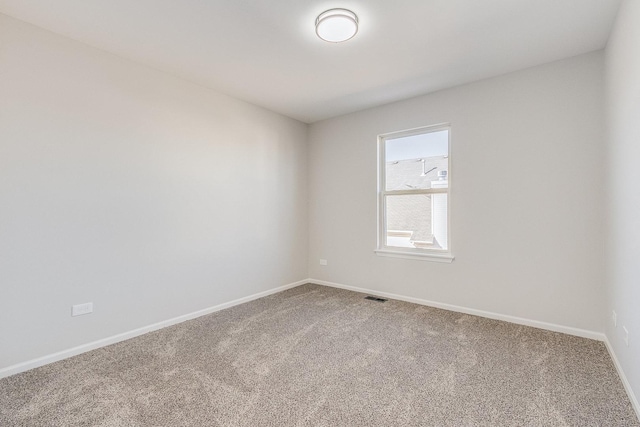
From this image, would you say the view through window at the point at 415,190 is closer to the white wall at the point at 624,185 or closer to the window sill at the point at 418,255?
the window sill at the point at 418,255

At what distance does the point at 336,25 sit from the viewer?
221 centimetres

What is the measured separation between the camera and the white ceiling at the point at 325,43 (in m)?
2.08

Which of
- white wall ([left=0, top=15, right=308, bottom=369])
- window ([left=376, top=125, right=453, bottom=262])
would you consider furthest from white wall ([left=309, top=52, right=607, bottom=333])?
white wall ([left=0, top=15, right=308, bottom=369])

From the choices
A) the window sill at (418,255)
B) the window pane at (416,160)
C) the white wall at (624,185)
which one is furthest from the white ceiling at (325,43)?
the window sill at (418,255)

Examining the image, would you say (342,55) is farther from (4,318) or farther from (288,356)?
(4,318)

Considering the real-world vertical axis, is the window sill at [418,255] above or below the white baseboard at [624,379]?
above

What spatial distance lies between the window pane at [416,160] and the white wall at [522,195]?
175 millimetres

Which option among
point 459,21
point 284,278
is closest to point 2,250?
point 284,278

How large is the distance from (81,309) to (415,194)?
3.69m

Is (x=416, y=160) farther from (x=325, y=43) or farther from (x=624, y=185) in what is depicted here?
(x=624, y=185)

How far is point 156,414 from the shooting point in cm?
170

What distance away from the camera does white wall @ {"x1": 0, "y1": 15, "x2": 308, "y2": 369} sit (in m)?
2.21

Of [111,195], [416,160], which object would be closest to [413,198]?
[416,160]

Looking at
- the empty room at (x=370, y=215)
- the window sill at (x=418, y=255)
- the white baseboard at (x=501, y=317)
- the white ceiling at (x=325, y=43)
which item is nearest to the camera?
the empty room at (x=370, y=215)
